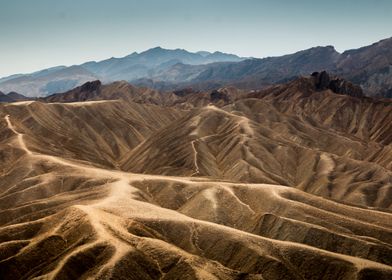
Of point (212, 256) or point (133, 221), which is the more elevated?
point (133, 221)

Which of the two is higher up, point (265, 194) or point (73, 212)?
point (73, 212)

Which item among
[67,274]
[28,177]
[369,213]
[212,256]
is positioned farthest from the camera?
[28,177]

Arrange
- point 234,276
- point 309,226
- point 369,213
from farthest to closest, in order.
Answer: point 369,213
point 309,226
point 234,276

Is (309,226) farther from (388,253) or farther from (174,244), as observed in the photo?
(174,244)

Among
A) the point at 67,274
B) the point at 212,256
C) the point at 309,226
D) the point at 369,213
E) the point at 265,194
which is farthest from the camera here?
the point at 265,194

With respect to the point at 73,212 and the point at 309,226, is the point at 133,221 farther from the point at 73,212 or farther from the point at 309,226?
the point at 309,226

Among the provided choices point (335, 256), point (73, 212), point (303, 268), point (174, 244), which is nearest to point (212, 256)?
point (174, 244)

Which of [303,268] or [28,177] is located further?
[28,177]

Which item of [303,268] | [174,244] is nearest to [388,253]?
[303,268]

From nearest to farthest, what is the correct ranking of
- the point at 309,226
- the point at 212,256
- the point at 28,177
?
the point at 212,256 → the point at 309,226 → the point at 28,177
